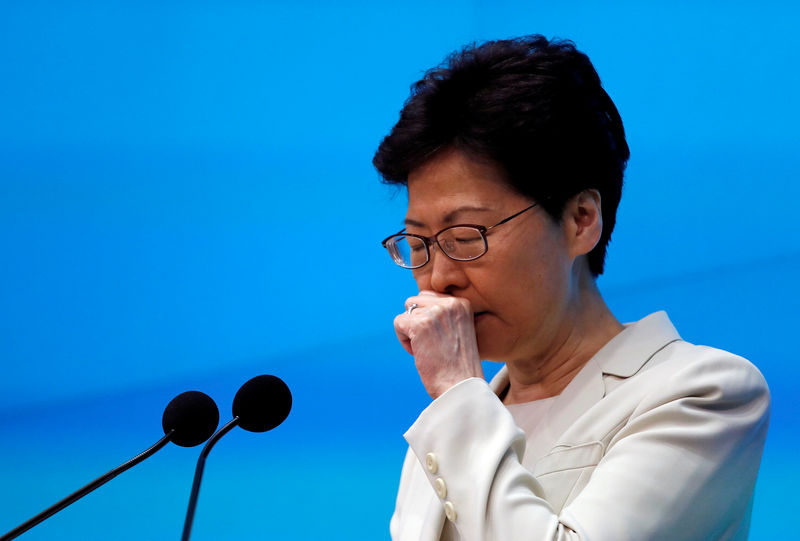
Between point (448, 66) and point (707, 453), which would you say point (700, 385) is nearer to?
point (707, 453)

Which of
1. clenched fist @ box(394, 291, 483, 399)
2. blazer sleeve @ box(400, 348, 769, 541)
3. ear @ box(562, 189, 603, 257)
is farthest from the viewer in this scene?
ear @ box(562, 189, 603, 257)

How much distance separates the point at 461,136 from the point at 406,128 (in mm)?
114

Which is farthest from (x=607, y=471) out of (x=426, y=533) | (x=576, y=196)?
(x=576, y=196)

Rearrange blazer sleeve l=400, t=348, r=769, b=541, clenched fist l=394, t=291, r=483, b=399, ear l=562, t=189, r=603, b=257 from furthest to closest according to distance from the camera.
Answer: ear l=562, t=189, r=603, b=257 < clenched fist l=394, t=291, r=483, b=399 < blazer sleeve l=400, t=348, r=769, b=541

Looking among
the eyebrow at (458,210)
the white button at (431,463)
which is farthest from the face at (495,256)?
the white button at (431,463)

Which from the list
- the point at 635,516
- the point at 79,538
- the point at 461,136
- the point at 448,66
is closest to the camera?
the point at 635,516

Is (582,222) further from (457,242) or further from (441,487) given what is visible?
(441,487)

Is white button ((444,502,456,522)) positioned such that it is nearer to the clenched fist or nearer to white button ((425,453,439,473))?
white button ((425,453,439,473))

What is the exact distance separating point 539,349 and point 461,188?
30 centimetres

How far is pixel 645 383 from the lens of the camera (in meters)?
1.29

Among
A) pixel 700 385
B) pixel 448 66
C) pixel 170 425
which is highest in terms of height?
pixel 448 66

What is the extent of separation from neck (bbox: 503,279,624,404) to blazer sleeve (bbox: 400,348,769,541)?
0.21m

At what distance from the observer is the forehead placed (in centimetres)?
136

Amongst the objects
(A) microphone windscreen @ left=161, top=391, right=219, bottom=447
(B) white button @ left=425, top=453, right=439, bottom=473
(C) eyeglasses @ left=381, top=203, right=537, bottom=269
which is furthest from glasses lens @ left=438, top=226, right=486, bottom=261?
(A) microphone windscreen @ left=161, top=391, right=219, bottom=447
